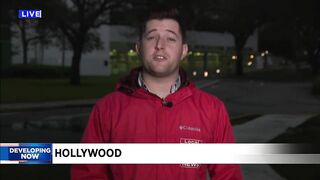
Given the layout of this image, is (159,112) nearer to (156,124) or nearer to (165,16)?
(156,124)

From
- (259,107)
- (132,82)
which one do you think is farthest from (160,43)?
(259,107)

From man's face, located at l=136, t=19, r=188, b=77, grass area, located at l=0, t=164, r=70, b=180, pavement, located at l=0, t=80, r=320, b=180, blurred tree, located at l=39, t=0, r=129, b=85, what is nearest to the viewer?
man's face, located at l=136, t=19, r=188, b=77

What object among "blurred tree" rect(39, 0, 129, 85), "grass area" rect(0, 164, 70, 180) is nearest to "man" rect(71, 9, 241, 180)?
"grass area" rect(0, 164, 70, 180)

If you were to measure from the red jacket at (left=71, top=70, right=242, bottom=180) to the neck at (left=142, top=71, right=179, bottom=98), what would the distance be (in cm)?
5

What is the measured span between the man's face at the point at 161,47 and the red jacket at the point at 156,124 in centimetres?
12

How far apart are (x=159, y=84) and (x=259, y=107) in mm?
15667

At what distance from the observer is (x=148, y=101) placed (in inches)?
99.0

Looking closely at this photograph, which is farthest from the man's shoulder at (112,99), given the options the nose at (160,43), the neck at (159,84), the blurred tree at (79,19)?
the blurred tree at (79,19)

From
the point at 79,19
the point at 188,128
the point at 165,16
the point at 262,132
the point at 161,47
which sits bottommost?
the point at 262,132

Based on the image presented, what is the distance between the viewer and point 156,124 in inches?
98.2

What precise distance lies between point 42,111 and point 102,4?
14.0m

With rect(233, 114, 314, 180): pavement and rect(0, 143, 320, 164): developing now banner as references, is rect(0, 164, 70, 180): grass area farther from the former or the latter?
rect(0, 143, 320, 164): developing now banner

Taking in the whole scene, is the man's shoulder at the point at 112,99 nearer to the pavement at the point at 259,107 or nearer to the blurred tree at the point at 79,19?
the pavement at the point at 259,107

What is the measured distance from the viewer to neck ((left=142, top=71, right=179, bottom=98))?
2529 mm
